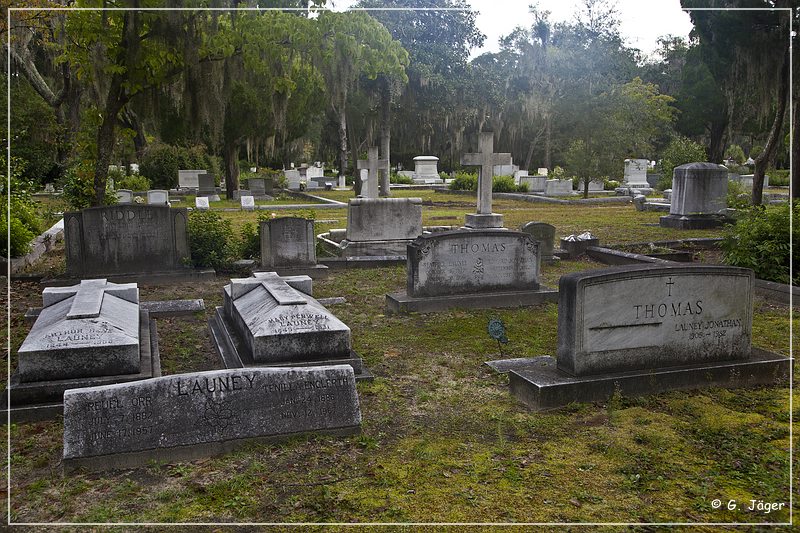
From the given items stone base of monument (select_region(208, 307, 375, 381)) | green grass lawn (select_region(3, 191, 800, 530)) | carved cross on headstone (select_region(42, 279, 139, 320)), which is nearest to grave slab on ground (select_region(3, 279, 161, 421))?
carved cross on headstone (select_region(42, 279, 139, 320))

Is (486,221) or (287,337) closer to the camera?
(287,337)

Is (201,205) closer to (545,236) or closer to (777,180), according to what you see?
(545,236)

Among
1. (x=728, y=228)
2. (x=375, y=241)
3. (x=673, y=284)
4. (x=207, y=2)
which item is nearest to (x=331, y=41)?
(x=207, y=2)

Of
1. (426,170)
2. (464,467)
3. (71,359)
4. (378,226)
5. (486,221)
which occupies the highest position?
(426,170)

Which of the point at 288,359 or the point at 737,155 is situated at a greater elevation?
the point at 737,155

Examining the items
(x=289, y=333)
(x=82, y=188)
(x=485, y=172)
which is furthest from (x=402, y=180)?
(x=289, y=333)

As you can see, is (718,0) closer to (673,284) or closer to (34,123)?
(673,284)

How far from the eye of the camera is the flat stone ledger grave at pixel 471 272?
8797mm

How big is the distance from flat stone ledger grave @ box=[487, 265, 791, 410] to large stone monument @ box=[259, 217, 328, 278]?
598 centimetres

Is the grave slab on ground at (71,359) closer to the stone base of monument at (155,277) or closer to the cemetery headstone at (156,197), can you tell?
the stone base of monument at (155,277)

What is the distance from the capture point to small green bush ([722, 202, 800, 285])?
9.86m

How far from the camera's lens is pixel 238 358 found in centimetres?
607

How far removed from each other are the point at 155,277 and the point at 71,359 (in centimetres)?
544

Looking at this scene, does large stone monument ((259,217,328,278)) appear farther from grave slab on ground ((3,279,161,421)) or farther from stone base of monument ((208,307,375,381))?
grave slab on ground ((3,279,161,421))
